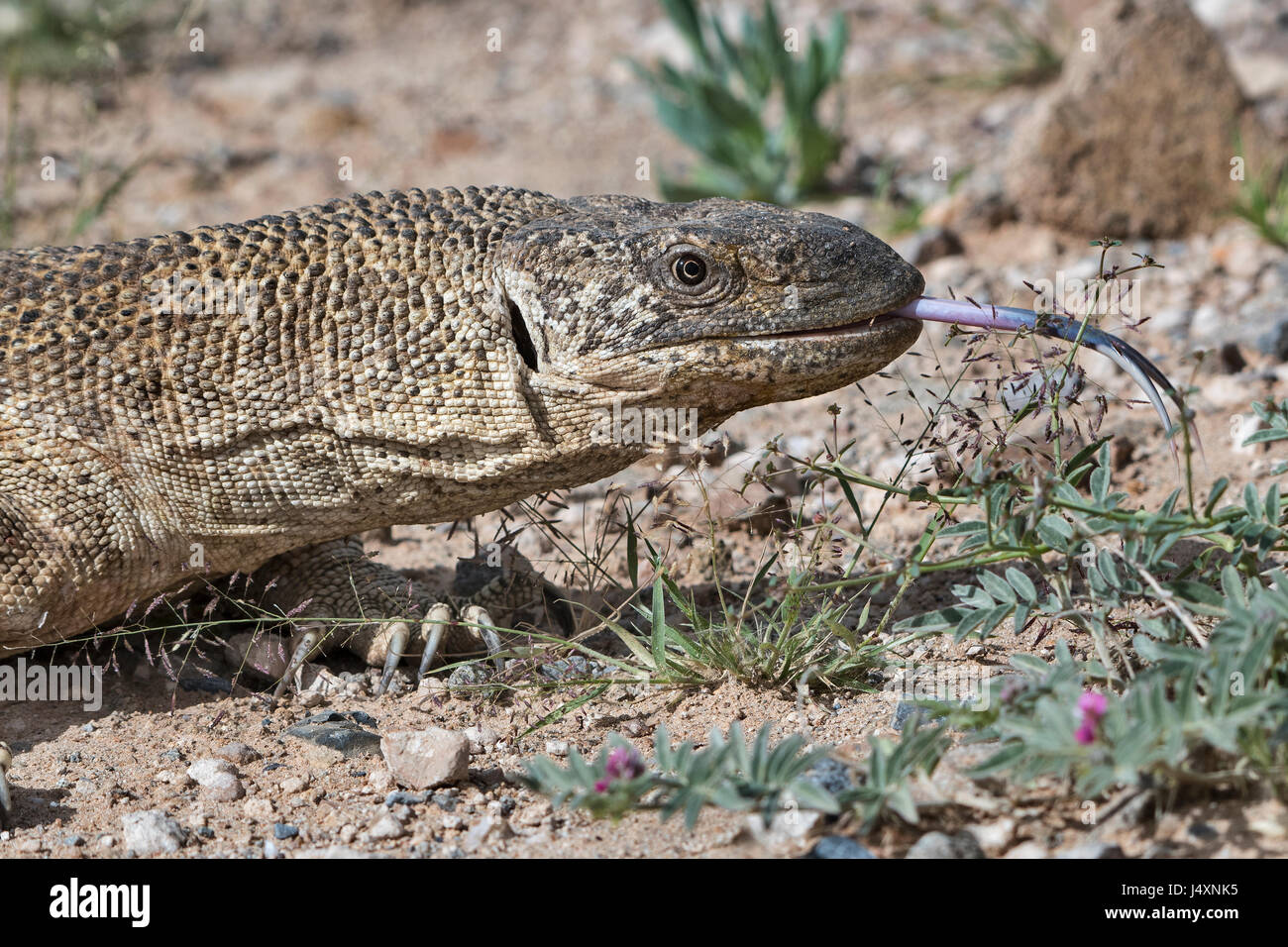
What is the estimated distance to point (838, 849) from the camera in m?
3.38

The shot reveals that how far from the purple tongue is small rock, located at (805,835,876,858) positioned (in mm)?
1629

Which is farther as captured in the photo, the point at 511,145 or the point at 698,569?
the point at 511,145

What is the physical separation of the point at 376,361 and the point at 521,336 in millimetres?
481

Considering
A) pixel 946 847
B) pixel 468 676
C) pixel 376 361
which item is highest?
pixel 376 361

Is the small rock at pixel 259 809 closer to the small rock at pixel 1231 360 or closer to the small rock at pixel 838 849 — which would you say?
the small rock at pixel 838 849

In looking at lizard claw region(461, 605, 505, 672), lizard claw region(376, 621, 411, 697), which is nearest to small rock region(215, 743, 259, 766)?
lizard claw region(376, 621, 411, 697)

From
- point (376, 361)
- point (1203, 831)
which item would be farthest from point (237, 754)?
point (1203, 831)

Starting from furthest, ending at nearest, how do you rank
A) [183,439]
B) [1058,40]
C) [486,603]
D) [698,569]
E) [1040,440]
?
[1058,40] < [1040,440] < [698,569] < [486,603] < [183,439]

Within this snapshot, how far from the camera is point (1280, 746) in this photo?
3.14 m

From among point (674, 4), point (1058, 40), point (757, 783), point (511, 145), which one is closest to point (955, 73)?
point (1058, 40)

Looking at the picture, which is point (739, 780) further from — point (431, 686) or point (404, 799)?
→ point (431, 686)

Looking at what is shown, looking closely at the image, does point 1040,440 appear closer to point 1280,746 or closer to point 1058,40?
point 1280,746

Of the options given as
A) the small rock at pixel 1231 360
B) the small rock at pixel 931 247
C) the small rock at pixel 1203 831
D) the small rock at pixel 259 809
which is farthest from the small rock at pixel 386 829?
the small rock at pixel 931 247

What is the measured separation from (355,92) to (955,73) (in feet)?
19.2
